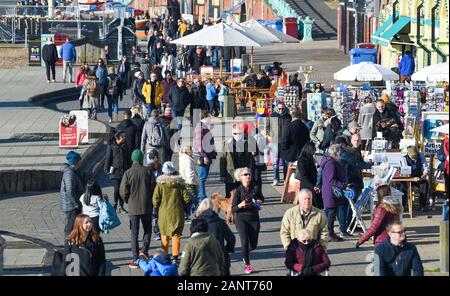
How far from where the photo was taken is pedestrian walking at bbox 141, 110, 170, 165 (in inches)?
1051

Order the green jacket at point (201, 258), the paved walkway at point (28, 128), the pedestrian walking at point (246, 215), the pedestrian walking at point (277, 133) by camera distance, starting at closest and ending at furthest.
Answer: the green jacket at point (201, 258)
the pedestrian walking at point (246, 215)
the pedestrian walking at point (277, 133)
the paved walkway at point (28, 128)

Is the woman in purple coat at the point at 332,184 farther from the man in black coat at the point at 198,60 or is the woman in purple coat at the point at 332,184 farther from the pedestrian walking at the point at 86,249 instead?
the man in black coat at the point at 198,60

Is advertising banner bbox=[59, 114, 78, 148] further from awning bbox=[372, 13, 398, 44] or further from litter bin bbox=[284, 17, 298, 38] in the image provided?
litter bin bbox=[284, 17, 298, 38]

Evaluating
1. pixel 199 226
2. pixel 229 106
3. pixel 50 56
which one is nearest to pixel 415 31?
pixel 229 106

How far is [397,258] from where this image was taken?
1517cm

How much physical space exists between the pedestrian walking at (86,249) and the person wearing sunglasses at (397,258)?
2.62 meters

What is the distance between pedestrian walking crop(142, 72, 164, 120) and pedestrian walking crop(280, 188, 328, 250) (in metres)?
19.0

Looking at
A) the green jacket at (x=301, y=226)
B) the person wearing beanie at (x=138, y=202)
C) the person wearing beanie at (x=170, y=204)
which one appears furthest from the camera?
the person wearing beanie at (x=138, y=202)

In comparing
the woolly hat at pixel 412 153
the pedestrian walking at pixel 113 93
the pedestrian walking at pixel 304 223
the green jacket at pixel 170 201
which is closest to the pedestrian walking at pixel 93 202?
the green jacket at pixel 170 201

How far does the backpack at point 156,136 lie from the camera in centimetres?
2670

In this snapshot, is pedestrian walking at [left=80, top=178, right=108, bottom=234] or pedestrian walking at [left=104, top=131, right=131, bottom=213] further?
pedestrian walking at [left=104, top=131, right=131, bottom=213]

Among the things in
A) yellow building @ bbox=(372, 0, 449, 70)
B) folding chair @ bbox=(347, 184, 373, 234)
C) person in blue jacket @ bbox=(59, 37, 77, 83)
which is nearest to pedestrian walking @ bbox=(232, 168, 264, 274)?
folding chair @ bbox=(347, 184, 373, 234)
